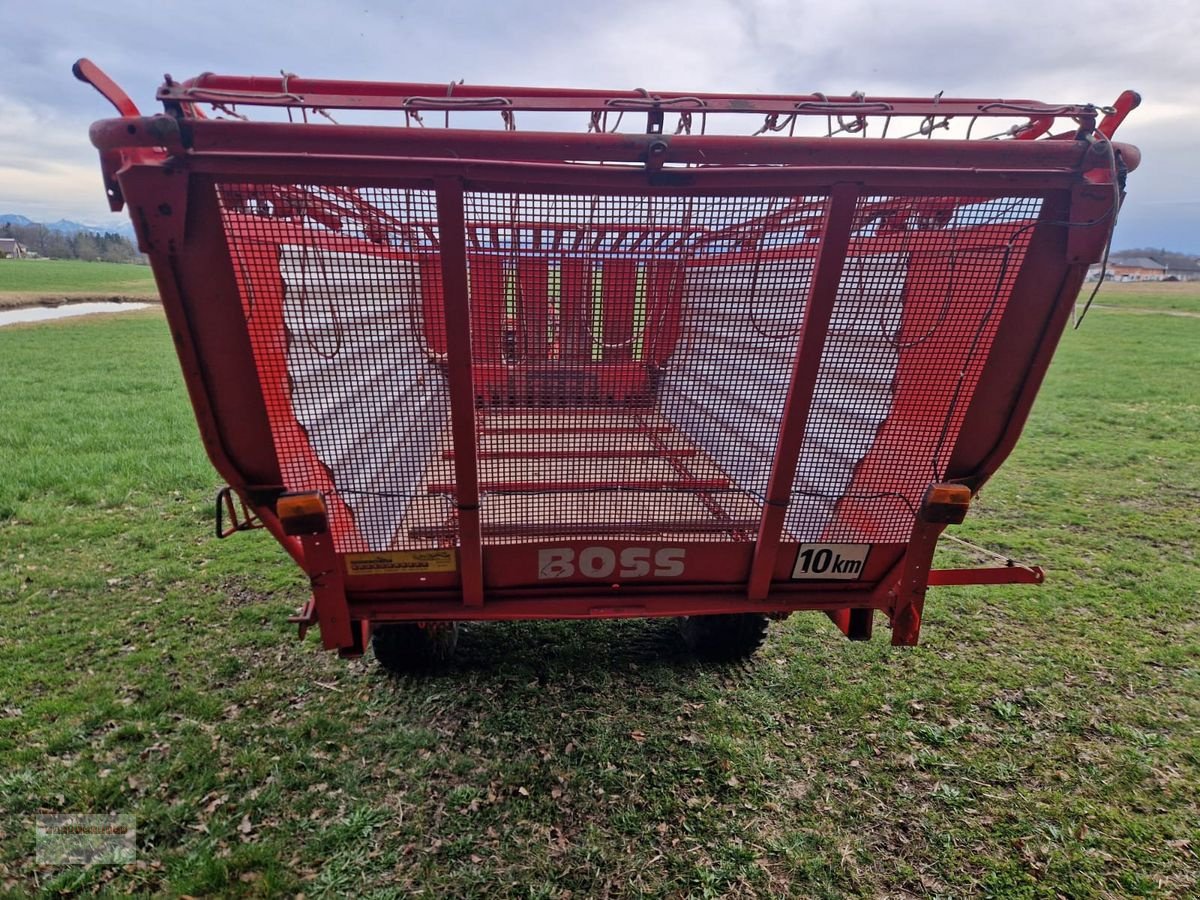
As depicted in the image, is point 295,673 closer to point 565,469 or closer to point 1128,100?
point 565,469

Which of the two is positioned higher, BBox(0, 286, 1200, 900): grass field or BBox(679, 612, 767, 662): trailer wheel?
BBox(679, 612, 767, 662): trailer wheel

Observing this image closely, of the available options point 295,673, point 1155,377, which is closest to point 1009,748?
point 295,673

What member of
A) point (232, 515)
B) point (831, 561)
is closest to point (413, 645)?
point (232, 515)

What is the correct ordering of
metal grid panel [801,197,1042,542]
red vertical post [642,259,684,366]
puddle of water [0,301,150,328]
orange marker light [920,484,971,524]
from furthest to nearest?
puddle of water [0,301,150,328], orange marker light [920,484,971,524], red vertical post [642,259,684,366], metal grid panel [801,197,1042,542]

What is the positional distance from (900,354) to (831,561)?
2.86 ft

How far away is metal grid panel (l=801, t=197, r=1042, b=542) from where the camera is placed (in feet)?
6.91

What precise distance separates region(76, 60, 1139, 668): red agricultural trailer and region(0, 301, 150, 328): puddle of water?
3126 cm

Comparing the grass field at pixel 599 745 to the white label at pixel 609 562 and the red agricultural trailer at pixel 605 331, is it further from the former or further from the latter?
the white label at pixel 609 562

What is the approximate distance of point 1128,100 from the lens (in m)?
1.97

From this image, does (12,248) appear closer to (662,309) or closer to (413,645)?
(413,645)

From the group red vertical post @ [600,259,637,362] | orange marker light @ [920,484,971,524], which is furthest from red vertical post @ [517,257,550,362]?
orange marker light @ [920,484,971,524]

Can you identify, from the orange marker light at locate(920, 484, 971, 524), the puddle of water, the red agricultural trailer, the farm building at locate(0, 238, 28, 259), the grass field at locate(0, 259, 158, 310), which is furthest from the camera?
the farm building at locate(0, 238, 28, 259)

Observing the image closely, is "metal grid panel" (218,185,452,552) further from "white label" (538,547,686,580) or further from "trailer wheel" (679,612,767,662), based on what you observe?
"trailer wheel" (679,612,767,662)

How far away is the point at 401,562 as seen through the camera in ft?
8.04
